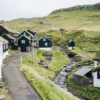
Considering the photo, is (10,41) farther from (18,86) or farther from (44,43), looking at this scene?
(18,86)

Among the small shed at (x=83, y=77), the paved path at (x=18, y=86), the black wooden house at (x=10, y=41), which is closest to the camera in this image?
the paved path at (x=18, y=86)

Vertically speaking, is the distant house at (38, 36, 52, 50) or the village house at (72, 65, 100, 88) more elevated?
the distant house at (38, 36, 52, 50)

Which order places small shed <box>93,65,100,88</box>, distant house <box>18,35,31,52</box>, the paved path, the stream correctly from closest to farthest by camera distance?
1. the paved path
2. small shed <box>93,65,100,88</box>
3. the stream
4. distant house <box>18,35,31,52</box>

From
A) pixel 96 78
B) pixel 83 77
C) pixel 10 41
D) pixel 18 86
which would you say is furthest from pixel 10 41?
pixel 18 86

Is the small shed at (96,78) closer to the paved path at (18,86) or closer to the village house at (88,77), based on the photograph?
the village house at (88,77)

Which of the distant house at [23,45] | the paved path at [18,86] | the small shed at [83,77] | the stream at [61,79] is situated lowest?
the stream at [61,79]

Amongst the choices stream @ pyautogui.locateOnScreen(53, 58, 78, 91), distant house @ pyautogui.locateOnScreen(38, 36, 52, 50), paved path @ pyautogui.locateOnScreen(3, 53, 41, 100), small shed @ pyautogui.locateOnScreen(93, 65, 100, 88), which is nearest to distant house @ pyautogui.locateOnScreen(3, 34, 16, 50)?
distant house @ pyautogui.locateOnScreen(38, 36, 52, 50)

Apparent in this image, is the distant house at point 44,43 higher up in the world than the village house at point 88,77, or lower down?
higher up

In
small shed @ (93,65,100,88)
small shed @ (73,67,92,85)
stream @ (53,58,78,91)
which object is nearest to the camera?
small shed @ (93,65,100,88)

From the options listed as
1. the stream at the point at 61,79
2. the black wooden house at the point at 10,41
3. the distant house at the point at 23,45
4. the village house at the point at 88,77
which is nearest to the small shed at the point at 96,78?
the village house at the point at 88,77

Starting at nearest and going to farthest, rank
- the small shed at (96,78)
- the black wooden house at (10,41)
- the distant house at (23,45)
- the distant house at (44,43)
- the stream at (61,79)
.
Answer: the small shed at (96,78) < the stream at (61,79) < the distant house at (23,45) < the black wooden house at (10,41) < the distant house at (44,43)

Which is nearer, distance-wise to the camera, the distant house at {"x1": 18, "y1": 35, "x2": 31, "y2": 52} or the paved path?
the paved path

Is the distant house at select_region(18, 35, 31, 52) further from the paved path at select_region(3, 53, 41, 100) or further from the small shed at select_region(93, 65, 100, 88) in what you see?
the small shed at select_region(93, 65, 100, 88)

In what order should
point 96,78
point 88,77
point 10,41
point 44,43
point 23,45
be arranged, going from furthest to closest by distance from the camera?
1. point 44,43
2. point 10,41
3. point 23,45
4. point 88,77
5. point 96,78
